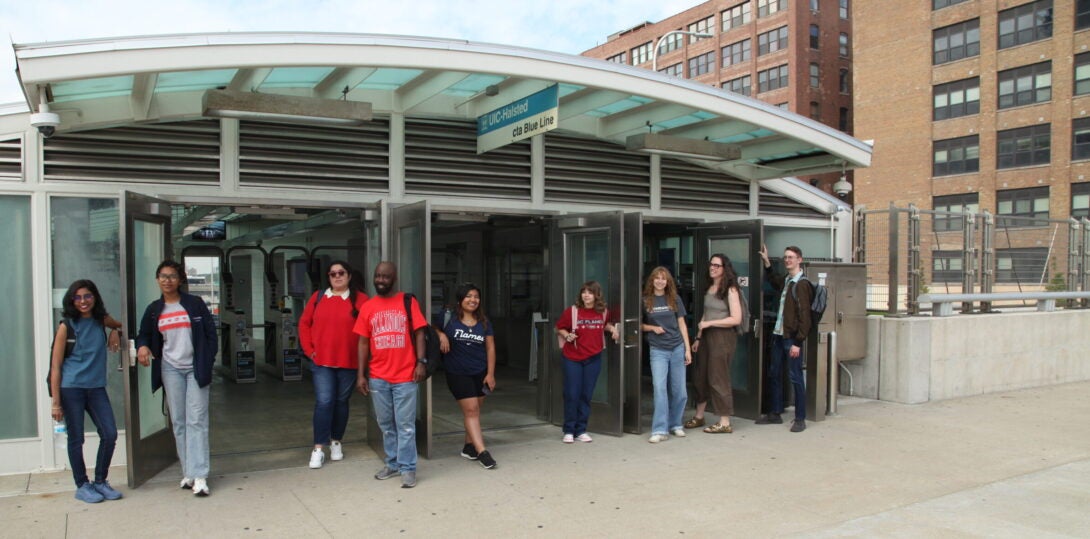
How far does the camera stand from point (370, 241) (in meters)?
6.94

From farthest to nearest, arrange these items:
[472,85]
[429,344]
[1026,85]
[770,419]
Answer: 1. [1026,85]
2. [770,419]
3. [472,85]
4. [429,344]

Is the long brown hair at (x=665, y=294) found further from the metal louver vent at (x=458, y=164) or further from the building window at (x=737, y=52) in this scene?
the building window at (x=737, y=52)

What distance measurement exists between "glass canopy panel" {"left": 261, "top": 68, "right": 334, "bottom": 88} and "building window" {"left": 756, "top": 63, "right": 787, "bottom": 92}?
4462 cm

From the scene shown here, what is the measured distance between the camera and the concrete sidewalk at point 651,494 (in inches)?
182

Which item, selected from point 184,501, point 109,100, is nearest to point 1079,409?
point 184,501

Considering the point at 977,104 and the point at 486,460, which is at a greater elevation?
the point at 977,104

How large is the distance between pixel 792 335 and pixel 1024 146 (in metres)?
32.2

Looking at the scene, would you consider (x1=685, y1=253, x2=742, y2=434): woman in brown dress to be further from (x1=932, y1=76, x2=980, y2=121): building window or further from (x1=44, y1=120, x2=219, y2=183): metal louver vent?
(x1=932, y1=76, x2=980, y2=121): building window

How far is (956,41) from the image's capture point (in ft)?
118

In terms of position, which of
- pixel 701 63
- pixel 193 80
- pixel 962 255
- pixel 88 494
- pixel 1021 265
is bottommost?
pixel 88 494

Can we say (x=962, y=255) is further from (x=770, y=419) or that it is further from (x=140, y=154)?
(x=140, y=154)

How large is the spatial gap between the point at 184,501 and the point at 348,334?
157cm

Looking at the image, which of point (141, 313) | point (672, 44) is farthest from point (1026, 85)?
point (141, 313)

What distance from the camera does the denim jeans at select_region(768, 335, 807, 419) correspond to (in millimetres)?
7430
